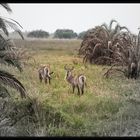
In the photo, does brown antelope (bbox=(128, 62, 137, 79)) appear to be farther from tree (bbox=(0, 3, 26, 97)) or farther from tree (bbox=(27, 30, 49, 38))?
tree (bbox=(27, 30, 49, 38))

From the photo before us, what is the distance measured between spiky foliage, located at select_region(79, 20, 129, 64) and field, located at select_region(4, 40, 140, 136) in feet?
10.1

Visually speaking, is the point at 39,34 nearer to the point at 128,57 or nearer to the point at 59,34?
the point at 59,34

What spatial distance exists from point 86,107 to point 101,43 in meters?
8.65

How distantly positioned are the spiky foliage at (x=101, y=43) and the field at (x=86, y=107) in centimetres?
309

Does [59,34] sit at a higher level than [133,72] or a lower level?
higher

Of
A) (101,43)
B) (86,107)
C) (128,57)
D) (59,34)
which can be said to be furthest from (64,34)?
(86,107)

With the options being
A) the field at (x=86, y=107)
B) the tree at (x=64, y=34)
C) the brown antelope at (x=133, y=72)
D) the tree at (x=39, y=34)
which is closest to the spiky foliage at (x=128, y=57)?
the brown antelope at (x=133, y=72)

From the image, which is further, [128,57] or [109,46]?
[109,46]

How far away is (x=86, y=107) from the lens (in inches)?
430

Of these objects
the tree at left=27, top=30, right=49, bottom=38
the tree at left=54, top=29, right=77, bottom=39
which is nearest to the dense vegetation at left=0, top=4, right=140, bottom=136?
the tree at left=54, top=29, right=77, bottom=39

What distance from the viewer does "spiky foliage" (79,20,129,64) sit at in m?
18.8

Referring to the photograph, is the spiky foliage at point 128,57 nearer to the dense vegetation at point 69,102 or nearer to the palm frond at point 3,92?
the dense vegetation at point 69,102

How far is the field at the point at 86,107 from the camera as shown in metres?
8.74

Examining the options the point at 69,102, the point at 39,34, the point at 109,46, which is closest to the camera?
the point at 69,102
